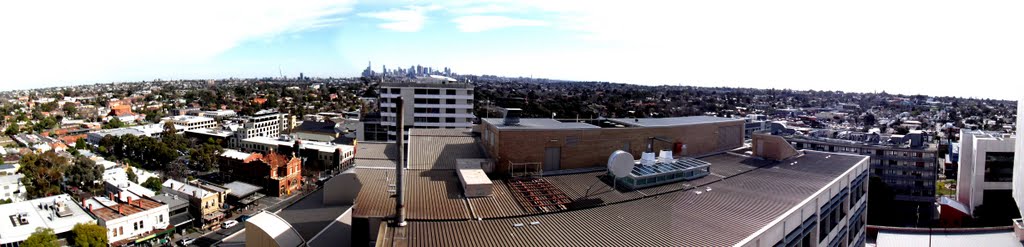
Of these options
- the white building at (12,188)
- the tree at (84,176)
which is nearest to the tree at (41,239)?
the white building at (12,188)

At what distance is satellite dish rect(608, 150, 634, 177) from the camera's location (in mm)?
9742

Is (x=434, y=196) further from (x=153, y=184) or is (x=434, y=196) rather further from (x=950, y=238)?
(x=153, y=184)

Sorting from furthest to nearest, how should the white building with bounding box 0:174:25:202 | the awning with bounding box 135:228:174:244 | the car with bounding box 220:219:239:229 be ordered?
the white building with bounding box 0:174:25:202, the car with bounding box 220:219:239:229, the awning with bounding box 135:228:174:244

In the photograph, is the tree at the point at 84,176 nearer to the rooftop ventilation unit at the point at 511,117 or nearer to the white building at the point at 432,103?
the white building at the point at 432,103

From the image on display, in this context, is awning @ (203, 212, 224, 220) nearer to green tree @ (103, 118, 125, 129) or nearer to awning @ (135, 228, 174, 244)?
awning @ (135, 228, 174, 244)

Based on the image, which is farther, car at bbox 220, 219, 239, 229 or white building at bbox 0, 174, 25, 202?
white building at bbox 0, 174, 25, 202

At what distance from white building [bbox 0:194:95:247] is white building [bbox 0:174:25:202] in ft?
14.3

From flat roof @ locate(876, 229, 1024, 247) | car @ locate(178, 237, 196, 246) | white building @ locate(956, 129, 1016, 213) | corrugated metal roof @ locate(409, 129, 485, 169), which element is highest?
corrugated metal roof @ locate(409, 129, 485, 169)

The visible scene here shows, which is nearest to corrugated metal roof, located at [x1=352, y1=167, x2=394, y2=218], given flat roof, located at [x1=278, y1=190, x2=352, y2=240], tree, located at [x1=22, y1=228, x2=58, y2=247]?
flat roof, located at [x1=278, y1=190, x2=352, y2=240]

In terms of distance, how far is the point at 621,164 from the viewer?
32.2ft

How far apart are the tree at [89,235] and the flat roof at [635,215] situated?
49.7 ft

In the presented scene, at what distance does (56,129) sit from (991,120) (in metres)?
99.9

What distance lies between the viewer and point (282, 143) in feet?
122

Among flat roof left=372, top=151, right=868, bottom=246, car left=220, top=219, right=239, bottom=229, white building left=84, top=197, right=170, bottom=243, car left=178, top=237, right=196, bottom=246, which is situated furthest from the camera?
car left=220, top=219, right=239, bottom=229
